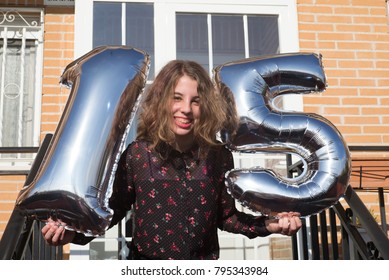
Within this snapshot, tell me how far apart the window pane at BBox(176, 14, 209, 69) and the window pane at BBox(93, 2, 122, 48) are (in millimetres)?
472

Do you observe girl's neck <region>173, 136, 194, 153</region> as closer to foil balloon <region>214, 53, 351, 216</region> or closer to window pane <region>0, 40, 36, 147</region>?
foil balloon <region>214, 53, 351, 216</region>

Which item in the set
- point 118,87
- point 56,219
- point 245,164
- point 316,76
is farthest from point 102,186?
point 245,164

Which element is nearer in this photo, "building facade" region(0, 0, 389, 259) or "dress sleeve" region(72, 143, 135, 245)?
"dress sleeve" region(72, 143, 135, 245)

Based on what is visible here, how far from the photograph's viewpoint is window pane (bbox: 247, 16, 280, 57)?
422cm

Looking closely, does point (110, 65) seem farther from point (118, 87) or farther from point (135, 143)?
point (135, 143)

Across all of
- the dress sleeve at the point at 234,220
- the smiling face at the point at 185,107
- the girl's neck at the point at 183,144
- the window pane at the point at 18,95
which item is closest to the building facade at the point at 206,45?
the window pane at the point at 18,95

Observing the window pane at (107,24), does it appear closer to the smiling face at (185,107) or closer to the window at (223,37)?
the window at (223,37)

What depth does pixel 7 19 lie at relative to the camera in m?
4.08

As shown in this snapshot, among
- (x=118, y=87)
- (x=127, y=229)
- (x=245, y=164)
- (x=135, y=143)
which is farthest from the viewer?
(x=245, y=164)

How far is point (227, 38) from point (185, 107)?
248 cm

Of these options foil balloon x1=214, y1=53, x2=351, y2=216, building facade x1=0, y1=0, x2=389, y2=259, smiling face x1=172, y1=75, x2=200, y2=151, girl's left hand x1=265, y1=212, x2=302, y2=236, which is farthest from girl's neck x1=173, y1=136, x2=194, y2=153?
building facade x1=0, y1=0, x2=389, y2=259

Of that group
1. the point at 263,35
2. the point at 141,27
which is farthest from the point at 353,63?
Answer: the point at 141,27

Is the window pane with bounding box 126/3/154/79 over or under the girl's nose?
over

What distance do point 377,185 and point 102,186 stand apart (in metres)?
2.04
